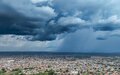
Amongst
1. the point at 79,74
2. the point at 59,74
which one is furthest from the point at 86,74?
the point at 59,74

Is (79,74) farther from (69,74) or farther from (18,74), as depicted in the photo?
(18,74)

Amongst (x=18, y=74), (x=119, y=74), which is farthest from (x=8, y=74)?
(x=119, y=74)

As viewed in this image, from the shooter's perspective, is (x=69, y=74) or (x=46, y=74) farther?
(x=69, y=74)

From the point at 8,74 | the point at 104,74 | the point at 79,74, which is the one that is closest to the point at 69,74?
the point at 79,74

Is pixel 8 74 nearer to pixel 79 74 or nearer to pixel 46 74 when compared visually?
pixel 46 74

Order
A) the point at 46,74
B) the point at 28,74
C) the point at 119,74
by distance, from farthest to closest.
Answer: the point at 119,74 < the point at 28,74 < the point at 46,74

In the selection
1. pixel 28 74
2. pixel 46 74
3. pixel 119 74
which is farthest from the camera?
pixel 119 74

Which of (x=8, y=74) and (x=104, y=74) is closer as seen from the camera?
(x=8, y=74)
